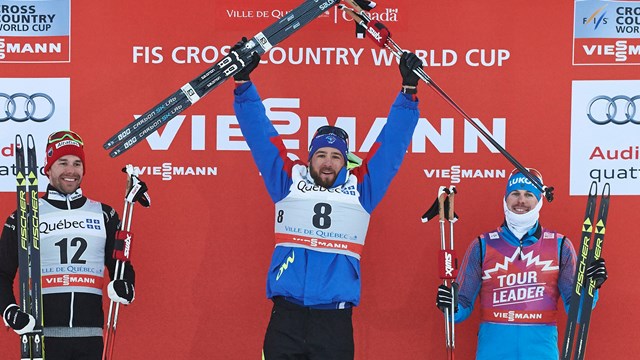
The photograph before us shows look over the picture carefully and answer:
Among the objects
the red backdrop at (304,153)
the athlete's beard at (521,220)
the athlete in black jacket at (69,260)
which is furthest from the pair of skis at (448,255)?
the athlete in black jacket at (69,260)

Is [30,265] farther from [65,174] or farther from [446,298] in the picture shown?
[446,298]

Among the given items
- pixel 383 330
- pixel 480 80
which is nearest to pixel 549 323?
pixel 383 330

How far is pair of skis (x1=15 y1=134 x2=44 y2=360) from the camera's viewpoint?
456cm

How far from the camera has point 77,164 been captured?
492cm

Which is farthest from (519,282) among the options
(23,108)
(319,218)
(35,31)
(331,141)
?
(35,31)

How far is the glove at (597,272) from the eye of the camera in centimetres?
467

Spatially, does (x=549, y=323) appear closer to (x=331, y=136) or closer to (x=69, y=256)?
(x=331, y=136)

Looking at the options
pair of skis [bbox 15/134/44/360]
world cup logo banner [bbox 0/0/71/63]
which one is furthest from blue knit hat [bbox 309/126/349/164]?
world cup logo banner [bbox 0/0/71/63]

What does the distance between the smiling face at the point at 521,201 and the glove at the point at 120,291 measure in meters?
2.16

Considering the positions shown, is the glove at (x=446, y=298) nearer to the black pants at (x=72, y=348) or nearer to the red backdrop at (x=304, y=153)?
the red backdrop at (x=304, y=153)

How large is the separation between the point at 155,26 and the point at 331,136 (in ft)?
5.12

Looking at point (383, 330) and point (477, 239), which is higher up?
point (477, 239)

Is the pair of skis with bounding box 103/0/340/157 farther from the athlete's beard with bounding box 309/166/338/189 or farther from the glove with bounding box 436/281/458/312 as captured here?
the glove with bounding box 436/281/458/312

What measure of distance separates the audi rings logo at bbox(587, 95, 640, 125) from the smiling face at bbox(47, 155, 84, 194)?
10.2 feet
